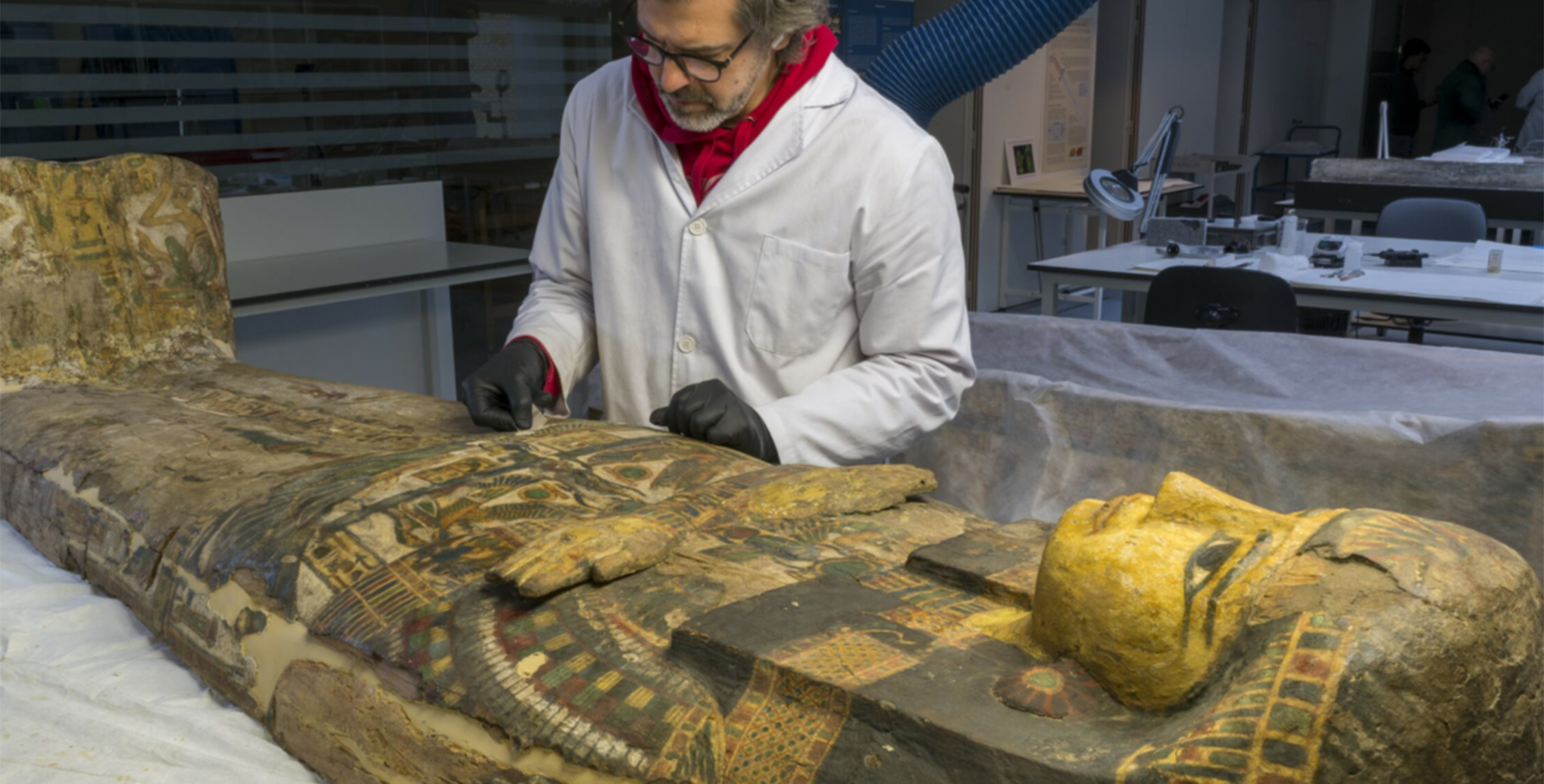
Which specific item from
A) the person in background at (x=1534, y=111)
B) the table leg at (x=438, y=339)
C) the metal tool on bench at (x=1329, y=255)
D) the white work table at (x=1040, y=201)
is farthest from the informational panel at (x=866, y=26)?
the person in background at (x=1534, y=111)

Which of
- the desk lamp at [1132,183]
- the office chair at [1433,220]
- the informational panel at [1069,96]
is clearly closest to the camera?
the desk lamp at [1132,183]

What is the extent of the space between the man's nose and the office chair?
515 centimetres

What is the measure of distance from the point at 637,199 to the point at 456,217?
10.8 ft

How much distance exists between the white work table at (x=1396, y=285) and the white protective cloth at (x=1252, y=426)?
1.03m

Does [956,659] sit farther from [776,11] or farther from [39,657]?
[39,657]

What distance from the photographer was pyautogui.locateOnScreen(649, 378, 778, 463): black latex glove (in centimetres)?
221

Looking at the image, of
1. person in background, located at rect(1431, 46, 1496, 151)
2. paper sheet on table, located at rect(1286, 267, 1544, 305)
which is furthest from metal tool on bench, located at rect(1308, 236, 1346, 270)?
person in background, located at rect(1431, 46, 1496, 151)

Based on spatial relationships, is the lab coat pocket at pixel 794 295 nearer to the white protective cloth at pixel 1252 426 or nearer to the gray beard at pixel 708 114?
the gray beard at pixel 708 114

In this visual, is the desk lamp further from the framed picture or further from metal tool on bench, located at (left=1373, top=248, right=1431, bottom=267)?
the framed picture

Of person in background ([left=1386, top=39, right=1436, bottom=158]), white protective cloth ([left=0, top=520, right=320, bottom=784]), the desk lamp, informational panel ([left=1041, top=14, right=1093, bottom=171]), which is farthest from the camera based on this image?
person in background ([left=1386, top=39, right=1436, bottom=158])

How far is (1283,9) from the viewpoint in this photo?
1243 centimetres

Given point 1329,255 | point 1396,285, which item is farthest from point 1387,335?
point 1396,285

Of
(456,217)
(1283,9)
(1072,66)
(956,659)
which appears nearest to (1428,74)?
(1283,9)

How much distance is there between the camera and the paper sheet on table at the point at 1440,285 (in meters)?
4.57
